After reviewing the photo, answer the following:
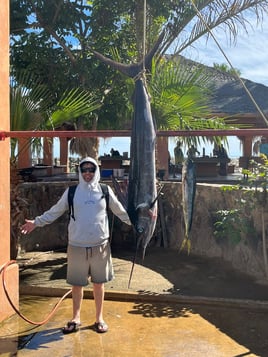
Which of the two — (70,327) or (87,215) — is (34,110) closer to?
(87,215)

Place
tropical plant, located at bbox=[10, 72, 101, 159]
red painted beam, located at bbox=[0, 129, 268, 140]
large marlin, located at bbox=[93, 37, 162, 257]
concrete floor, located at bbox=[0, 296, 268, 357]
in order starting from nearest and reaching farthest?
large marlin, located at bbox=[93, 37, 162, 257]
red painted beam, located at bbox=[0, 129, 268, 140]
concrete floor, located at bbox=[0, 296, 268, 357]
tropical plant, located at bbox=[10, 72, 101, 159]

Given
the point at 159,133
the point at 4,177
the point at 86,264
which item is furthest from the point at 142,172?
the point at 4,177

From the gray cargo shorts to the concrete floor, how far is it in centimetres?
54

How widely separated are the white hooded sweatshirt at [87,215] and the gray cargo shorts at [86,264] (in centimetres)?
7

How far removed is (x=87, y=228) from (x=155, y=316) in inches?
56.0

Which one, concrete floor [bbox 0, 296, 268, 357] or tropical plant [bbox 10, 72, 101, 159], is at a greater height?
tropical plant [bbox 10, 72, 101, 159]

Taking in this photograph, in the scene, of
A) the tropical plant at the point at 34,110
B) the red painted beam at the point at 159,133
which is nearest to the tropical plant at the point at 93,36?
the tropical plant at the point at 34,110

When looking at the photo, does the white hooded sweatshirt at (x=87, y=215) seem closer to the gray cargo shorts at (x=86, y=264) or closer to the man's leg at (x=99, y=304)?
the gray cargo shorts at (x=86, y=264)

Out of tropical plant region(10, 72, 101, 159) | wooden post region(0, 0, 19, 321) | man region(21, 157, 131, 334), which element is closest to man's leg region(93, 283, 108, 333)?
man region(21, 157, 131, 334)

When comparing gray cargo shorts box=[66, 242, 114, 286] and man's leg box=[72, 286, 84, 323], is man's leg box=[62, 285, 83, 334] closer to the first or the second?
man's leg box=[72, 286, 84, 323]

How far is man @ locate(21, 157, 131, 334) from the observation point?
4.14m

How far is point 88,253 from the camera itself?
4.21m

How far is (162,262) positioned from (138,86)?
460cm

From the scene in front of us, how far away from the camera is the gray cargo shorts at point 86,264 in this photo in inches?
166
